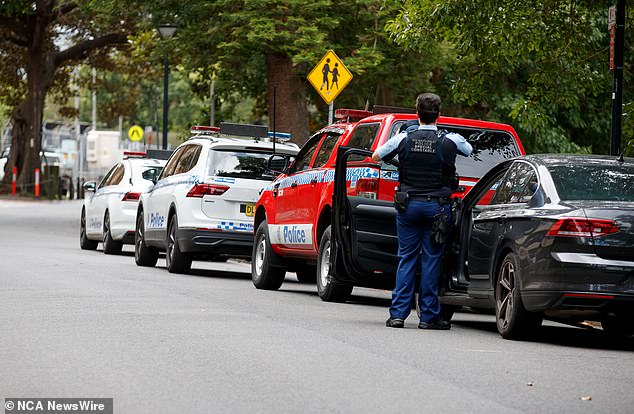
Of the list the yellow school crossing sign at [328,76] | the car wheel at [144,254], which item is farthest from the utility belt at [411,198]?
the yellow school crossing sign at [328,76]

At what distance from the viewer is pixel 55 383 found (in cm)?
822

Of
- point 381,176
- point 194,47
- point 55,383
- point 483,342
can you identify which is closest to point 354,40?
point 194,47

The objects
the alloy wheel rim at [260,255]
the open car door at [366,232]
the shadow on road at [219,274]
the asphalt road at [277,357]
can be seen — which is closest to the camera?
the asphalt road at [277,357]

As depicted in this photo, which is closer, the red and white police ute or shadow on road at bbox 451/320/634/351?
shadow on road at bbox 451/320/634/351

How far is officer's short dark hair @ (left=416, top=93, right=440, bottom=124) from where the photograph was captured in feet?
38.8

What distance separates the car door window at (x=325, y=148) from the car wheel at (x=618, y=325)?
12.4 feet

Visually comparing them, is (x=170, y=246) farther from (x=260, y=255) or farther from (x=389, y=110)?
(x=389, y=110)

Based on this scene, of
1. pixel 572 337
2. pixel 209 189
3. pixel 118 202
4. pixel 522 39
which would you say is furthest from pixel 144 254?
pixel 572 337

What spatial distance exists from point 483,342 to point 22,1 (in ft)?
111

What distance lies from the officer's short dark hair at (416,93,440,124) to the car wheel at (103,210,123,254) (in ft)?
44.5

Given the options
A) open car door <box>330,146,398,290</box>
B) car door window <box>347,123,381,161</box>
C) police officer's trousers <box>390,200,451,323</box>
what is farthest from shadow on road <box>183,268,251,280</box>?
police officer's trousers <box>390,200,451,323</box>

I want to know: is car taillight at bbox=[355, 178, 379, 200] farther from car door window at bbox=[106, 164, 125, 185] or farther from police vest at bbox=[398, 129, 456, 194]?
car door window at bbox=[106, 164, 125, 185]

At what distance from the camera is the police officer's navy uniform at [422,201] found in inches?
467

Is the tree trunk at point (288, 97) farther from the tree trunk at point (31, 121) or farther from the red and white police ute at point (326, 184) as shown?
the tree trunk at point (31, 121)
